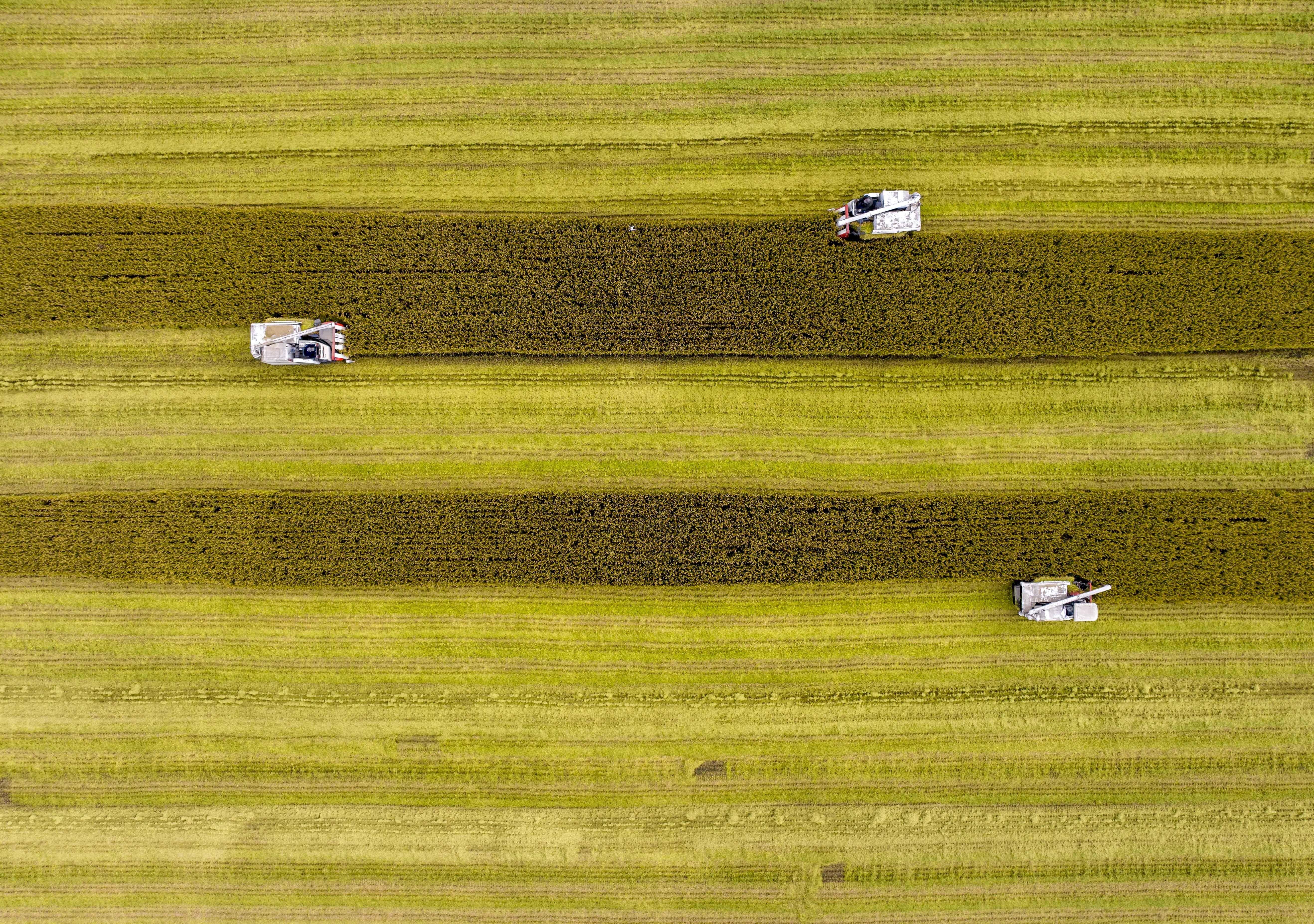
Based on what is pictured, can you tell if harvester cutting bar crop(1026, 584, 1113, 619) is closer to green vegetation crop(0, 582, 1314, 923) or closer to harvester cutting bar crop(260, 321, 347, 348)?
green vegetation crop(0, 582, 1314, 923)

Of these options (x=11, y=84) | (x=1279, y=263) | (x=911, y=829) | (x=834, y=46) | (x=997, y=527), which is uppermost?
(x=11, y=84)

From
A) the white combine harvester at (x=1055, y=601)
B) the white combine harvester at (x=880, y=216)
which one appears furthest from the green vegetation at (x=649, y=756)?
the white combine harvester at (x=880, y=216)

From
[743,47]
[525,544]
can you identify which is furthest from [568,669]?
[743,47]

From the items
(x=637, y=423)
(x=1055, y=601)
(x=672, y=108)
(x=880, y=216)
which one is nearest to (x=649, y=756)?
(x=637, y=423)

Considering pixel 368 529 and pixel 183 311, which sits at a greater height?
pixel 183 311

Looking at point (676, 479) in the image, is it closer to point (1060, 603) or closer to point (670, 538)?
point (670, 538)

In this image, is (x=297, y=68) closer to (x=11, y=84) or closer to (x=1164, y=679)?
(x=11, y=84)

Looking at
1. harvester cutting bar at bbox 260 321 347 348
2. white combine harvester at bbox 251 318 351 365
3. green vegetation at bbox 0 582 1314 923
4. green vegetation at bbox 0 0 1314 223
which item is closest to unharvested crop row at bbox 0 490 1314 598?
green vegetation at bbox 0 582 1314 923
